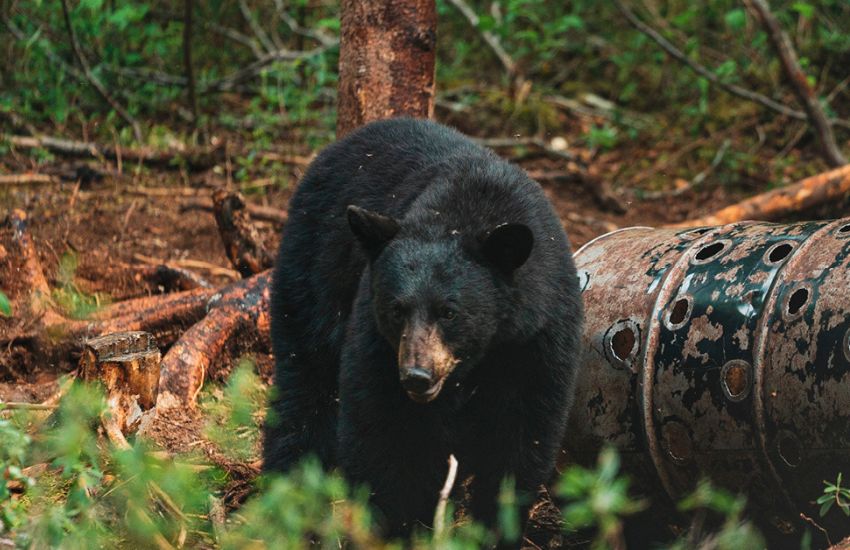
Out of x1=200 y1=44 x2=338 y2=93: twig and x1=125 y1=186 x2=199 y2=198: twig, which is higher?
x1=200 y1=44 x2=338 y2=93: twig

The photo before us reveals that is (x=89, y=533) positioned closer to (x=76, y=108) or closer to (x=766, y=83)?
(x=76, y=108)

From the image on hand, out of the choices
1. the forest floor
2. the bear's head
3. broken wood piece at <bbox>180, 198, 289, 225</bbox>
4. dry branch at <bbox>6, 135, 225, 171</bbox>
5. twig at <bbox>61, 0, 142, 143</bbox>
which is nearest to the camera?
the bear's head

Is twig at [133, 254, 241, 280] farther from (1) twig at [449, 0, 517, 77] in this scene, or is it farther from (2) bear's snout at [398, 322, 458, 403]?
(1) twig at [449, 0, 517, 77]

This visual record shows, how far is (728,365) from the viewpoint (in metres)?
3.89

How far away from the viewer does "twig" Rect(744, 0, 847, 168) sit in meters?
8.38

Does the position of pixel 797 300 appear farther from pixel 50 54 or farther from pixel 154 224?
pixel 50 54

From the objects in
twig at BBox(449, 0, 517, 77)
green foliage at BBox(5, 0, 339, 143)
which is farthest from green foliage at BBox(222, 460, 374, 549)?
twig at BBox(449, 0, 517, 77)

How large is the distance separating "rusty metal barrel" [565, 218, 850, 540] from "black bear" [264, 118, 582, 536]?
1.53ft

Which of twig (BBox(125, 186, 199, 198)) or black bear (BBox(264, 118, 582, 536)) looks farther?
twig (BBox(125, 186, 199, 198))

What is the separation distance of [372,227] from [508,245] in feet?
1.49

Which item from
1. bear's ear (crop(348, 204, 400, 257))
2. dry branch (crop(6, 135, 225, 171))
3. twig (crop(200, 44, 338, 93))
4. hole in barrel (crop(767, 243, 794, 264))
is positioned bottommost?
dry branch (crop(6, 135, 225, 171))

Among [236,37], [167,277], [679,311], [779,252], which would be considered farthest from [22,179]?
[779,252]

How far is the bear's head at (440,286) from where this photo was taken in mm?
3408

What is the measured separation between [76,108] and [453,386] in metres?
6.37
